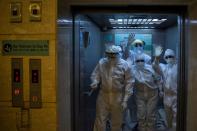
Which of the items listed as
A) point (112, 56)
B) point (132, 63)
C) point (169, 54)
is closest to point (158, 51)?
point (169, 54)

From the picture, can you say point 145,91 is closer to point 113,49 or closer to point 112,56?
point 112,56

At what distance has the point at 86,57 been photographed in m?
4.23

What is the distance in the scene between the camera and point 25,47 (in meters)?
2.63

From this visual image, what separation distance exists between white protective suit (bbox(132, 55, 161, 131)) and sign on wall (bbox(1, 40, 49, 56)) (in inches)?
102

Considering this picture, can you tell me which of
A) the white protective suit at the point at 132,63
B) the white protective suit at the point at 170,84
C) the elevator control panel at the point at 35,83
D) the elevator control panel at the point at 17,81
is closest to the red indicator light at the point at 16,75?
the elevator control panel at the point at 17,81

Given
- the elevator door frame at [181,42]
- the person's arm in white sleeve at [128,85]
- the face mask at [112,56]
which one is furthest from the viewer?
the face mask at [112,56]

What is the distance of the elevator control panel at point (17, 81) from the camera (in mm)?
2643

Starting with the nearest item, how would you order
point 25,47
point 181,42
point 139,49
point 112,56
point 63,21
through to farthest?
1. point 25,47
2. point 63,21
3. point 181,42
4. point 112,56
5. point 139,49

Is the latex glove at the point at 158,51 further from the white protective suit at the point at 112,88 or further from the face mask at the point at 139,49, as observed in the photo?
the white protective suit at the point at 112,88

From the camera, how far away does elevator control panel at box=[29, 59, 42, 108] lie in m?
2.63

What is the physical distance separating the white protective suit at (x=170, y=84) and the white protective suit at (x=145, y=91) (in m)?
0.15

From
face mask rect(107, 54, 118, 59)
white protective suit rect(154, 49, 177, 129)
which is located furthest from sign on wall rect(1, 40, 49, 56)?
white protective suit rect(154, 49, 177, 129)

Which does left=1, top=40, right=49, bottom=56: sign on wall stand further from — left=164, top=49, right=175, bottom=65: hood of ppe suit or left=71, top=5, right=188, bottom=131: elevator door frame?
left=164, top=49, right=175, bottom=65: hood of ppe suit

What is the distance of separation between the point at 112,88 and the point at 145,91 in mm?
723
